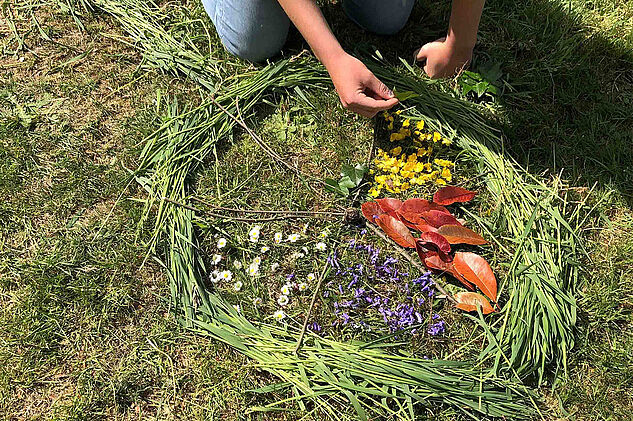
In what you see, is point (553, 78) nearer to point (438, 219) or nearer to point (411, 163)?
point (411, 163)

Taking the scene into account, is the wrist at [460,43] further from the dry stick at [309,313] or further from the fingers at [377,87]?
the dry stick at [309,313]

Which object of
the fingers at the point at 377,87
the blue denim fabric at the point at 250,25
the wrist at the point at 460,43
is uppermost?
the wrist at the point at 460,43

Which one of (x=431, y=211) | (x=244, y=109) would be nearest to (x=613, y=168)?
(x=431, y=211)

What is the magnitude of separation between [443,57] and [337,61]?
0.63m

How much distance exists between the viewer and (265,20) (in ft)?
7.41

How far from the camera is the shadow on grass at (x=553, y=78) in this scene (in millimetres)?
2271

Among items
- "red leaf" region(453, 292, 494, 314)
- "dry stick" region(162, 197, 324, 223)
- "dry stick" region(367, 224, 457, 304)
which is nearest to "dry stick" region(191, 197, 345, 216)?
"dry stick" region(162, 197, 324, 223)

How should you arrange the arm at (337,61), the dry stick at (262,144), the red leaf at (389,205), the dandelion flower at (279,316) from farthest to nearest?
the dry stick at (262,144)
the red leaf at (389,205)
the dandelion flower at (279,316)
the arm at (337,61)

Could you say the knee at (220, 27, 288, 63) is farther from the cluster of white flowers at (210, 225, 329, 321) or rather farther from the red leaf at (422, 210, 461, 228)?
the red leaf at (422, 210, 461, 228)

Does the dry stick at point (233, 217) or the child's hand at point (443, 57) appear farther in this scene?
the child's hand at point (443, 57)

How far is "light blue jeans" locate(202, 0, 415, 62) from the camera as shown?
225cm

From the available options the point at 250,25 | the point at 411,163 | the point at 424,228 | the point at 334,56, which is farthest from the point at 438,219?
the point at 250,25

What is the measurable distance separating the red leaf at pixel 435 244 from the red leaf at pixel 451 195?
157mm

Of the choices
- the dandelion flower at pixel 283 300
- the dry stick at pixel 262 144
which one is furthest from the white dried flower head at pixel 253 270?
the dry stick at pixel 262 144
